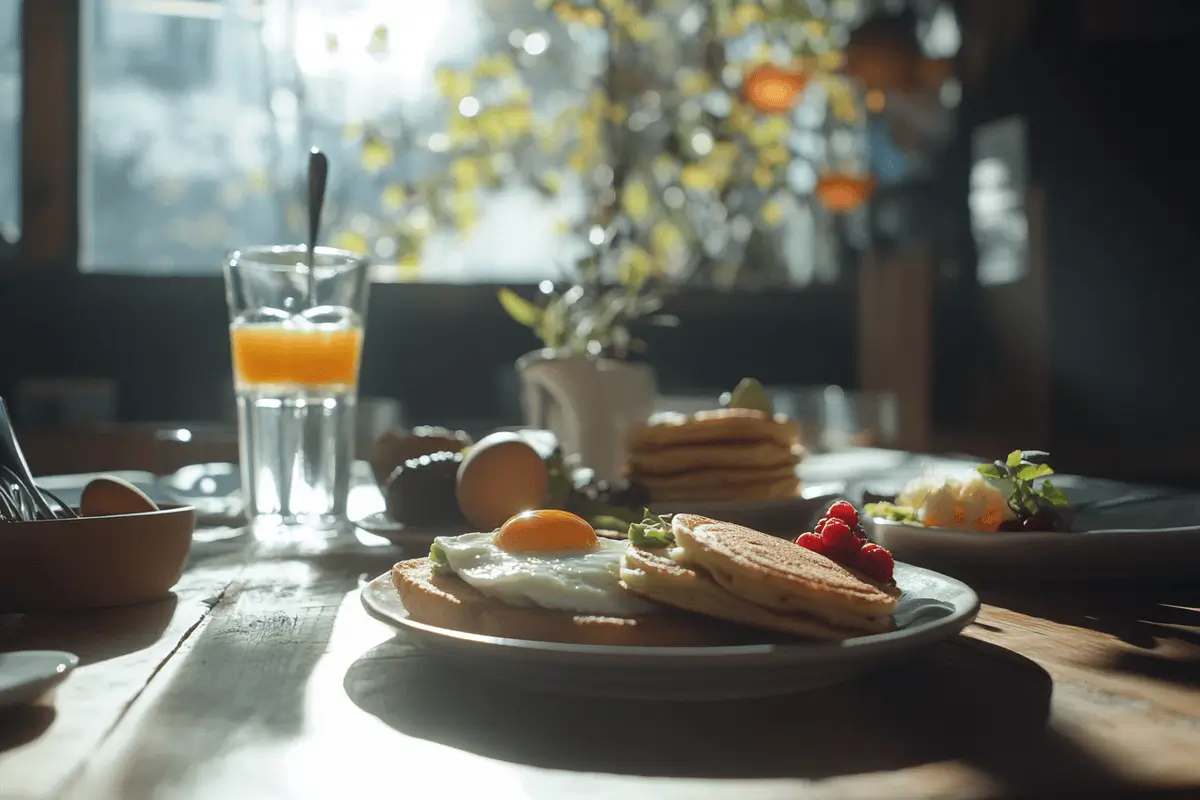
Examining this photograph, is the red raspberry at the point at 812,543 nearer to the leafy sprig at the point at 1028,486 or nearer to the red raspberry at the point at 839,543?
the red raspberry at the point at 839,543

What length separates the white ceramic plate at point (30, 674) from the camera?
469 millimetres

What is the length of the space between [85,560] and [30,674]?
307mm

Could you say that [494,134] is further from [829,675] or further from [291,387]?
[829,675]

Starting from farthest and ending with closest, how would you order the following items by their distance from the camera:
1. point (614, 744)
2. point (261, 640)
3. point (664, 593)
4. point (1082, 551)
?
point (1082, 551) → point (261, 640) → point (664, 593) → point (614, 744)

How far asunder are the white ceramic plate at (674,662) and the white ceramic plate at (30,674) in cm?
16

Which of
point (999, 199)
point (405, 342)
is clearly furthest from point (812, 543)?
point (999, 199)

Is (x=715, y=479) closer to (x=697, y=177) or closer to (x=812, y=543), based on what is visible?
(x=812, y=543)

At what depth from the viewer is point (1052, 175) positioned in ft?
16.5

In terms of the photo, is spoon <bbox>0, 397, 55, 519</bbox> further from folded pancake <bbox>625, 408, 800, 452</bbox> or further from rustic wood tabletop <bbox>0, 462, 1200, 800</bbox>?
folded pancake <bbox>625, 408, 800, 452</bbox>

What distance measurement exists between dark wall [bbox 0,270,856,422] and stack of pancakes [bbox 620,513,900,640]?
352cm

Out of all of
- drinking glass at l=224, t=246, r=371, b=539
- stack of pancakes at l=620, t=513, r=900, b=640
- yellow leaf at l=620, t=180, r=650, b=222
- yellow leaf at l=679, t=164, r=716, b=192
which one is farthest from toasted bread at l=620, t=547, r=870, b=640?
yellow leaf at l=679, t=164, r=716, b=192

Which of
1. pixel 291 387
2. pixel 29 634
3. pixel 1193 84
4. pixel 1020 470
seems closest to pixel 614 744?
→ pixel 29 634

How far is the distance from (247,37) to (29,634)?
16.4ft

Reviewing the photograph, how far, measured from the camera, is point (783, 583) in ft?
1.77
